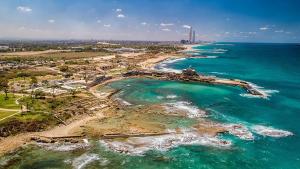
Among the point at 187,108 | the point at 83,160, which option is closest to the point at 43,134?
the point at 83,160

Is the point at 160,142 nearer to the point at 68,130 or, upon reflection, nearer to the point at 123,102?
the point at 68,130

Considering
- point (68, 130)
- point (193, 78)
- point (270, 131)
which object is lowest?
point (68, 130)

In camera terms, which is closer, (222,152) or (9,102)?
(222,152)

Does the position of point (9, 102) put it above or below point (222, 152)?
above

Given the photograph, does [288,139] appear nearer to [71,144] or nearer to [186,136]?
[186,136]

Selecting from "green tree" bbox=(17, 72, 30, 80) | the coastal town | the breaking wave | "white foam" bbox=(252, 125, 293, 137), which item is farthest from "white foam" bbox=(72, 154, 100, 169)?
"green tree" bbox=(17, 72, 30, 80)

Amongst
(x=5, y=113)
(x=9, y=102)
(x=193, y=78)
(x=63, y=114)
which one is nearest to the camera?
(x=5, y=113)

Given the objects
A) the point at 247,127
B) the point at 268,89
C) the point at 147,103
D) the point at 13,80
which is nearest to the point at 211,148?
the point at 247,127

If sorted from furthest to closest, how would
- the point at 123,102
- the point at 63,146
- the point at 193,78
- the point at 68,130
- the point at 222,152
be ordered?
the point at 193,78
the point at 123,102
the point at 68,130
the point at 63,146
the point at 222,152
